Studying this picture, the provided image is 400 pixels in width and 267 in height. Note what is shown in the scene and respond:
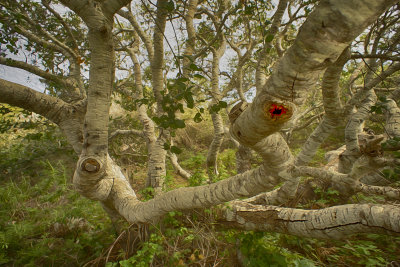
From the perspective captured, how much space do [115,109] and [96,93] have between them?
11341 mm

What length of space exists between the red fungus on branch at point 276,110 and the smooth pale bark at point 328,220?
3.98 ft

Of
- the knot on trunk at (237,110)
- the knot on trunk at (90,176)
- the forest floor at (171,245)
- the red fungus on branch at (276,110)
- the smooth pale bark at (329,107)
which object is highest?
the smooth pale bark at (329,107)

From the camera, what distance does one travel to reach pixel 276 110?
0.75 meters

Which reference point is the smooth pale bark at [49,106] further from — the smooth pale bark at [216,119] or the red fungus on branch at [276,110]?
the smooth pale bark at [216,119]

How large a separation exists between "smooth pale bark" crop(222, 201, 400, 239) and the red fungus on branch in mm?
1212

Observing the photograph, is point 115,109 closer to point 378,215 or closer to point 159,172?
point 159,172

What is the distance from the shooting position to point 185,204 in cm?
183

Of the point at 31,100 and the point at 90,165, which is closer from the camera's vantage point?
the point at 90,165

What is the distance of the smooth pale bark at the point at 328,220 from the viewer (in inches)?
46.8

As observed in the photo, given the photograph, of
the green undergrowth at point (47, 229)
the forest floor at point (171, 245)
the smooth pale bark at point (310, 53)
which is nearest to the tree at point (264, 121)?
the smooth pale bark at point (310, 53)

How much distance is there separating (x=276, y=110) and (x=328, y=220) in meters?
1.33

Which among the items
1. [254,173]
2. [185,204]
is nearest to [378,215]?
[254,173]

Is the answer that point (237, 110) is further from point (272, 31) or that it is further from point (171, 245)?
point (272, 31)

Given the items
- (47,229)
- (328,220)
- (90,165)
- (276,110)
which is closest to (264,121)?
(276,110)
